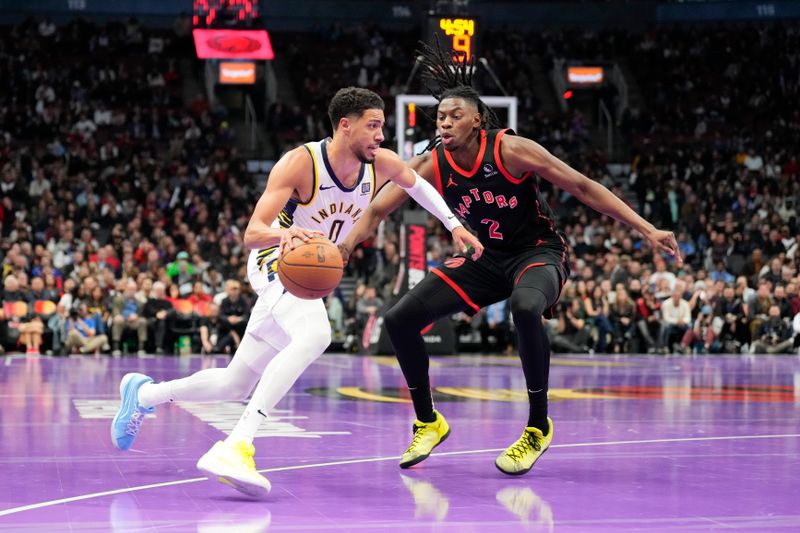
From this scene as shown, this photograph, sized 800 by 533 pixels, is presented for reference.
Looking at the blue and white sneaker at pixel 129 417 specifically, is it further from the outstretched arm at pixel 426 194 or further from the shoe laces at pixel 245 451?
the outstretched arm at pixel 426 194

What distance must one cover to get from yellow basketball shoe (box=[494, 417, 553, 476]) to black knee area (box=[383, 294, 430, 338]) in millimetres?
847

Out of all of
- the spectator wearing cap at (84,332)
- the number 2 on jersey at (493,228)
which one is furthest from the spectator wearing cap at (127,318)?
the number 2 on jersey at (493,228)

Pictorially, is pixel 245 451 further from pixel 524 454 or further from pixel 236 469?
pixel 524 454

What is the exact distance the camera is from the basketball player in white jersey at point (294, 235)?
5.77 m

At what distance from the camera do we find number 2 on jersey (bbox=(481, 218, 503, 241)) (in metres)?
6.76

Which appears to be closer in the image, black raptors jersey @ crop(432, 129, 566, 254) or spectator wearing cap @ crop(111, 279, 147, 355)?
black raptors jersey @ crop(432, 129, 566, 254)

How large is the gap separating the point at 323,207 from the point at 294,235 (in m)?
0.63

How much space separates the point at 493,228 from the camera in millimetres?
6770

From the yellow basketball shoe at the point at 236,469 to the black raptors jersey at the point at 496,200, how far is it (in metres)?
2.00

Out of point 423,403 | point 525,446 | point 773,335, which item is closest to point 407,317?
point 423,403

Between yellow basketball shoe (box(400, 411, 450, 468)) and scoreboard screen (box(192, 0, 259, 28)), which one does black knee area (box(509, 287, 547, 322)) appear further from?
scoreboard screen (box(192, 0, 259, 28))

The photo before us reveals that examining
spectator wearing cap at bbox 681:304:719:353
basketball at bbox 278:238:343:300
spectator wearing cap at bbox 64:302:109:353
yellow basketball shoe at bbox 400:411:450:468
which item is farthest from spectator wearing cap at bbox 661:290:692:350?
basketball at bbox 278:238:343:300

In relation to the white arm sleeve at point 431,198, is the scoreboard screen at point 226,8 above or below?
above

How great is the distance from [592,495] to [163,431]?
357 centimetres
